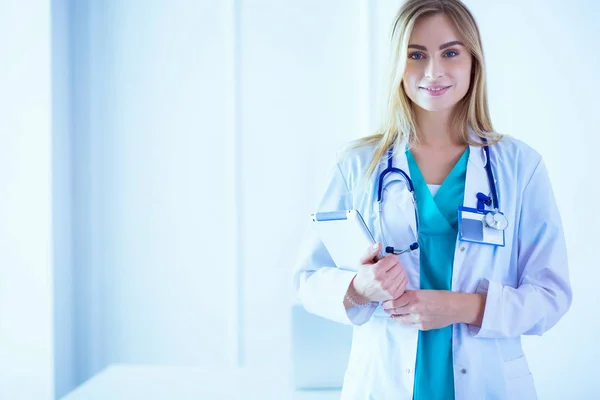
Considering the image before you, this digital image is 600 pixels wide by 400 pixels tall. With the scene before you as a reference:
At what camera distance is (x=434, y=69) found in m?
1.13

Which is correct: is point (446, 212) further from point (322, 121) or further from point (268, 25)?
point (268, 25)

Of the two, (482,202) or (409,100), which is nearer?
(482,202)

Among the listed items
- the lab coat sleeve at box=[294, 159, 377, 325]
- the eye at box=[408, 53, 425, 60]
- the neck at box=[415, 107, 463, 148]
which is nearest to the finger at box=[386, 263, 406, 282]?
the lab coat sleeve at box=[294, 159, 377, 325]

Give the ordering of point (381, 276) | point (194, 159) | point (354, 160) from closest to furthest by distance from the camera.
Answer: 1. point (381, 276)
2. point (354, 160)
3. point (194, 159)

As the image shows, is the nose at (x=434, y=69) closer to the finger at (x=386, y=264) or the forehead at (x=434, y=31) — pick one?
the forehead at (x=434, y=31)

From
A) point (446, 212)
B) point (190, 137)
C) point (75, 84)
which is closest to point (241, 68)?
point (190, 137)

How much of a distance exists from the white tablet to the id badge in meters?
0.17

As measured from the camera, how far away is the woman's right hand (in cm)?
101

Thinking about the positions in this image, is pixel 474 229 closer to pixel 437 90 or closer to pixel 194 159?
pixel 437 90

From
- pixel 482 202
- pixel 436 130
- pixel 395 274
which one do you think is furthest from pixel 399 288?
pixel 436 130

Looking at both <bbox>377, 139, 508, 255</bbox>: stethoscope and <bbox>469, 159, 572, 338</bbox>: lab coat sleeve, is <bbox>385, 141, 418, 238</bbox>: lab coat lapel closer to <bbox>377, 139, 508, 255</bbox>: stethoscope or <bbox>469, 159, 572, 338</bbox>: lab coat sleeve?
<bbox>377, 139, 508, 255</bbox>: stethoscope

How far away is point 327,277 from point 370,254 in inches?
6.0

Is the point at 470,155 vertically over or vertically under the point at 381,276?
over

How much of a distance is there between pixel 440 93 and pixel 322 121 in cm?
178
